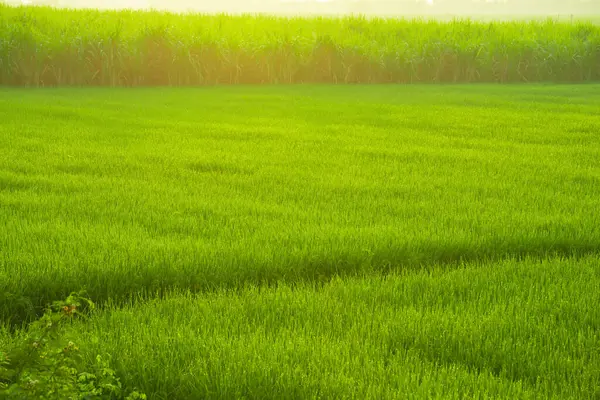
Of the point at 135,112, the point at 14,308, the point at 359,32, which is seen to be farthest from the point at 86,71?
the point at 14,308

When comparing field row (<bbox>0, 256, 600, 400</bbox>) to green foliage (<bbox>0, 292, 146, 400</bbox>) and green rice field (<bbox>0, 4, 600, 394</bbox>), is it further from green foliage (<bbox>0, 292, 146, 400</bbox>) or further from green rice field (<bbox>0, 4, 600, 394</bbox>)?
green foliage (<bbox>0, 292, 146, 400</bbox>)

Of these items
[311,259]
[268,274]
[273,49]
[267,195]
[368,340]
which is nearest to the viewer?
[368,340]

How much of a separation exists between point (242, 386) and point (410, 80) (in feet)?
68.9

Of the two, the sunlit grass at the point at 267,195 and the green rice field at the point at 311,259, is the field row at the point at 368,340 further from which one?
the sunlit grass at the point at 267,195

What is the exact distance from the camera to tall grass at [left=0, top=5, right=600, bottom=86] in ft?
63.3

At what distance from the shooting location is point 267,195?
23.3ft

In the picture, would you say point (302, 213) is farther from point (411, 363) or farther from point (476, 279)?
point (411, 363)

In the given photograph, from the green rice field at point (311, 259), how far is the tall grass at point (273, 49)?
29.1ft

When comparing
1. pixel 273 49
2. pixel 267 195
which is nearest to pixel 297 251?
pixel 267 195

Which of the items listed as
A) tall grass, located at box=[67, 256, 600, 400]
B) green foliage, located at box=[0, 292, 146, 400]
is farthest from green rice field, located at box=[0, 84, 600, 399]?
green foliage, located at box=[0, 292, 146, 400]

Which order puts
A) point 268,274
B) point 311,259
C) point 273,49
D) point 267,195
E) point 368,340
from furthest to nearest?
1. point 273,49
2. point 267,195
3. point 311,259
4. point 268,274
5. point 368,340

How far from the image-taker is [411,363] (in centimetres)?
350

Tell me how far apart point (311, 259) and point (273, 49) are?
1733 cm

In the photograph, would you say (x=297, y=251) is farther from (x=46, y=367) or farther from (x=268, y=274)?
Answer: (x=46, y=367)
